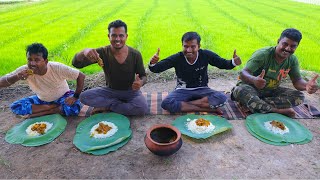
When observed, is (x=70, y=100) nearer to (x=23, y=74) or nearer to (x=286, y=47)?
(x=23, y=74)

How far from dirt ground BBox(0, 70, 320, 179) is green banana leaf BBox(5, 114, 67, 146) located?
0.07m

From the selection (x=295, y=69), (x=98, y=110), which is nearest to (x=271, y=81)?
(x=295, y=69)

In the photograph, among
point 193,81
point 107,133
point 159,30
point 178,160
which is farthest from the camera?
point 159,30

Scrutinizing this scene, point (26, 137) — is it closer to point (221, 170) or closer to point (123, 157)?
point (123, 157)

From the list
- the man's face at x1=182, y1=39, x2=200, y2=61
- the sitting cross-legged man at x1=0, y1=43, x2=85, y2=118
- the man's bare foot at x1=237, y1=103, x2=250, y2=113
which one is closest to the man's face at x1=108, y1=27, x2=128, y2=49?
the sitting cross-legged man at x1=0, y1=43, x2=85, y2=118

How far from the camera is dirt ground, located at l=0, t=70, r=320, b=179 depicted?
2.87 m

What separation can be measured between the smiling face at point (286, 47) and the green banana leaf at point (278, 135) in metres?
0.90

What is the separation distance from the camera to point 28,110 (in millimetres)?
3914

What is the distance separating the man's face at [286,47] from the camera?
3742mm

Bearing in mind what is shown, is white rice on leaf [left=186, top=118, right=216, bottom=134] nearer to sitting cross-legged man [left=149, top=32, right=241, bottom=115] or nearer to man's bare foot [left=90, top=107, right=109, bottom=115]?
sitting cross-legged man [left=149, top=32, right=241, bottom=115]

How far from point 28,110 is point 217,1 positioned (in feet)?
53.1

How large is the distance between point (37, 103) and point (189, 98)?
2374 mm

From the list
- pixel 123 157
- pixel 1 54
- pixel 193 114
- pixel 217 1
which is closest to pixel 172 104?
pixel 193 114

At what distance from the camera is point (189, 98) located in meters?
4.27
